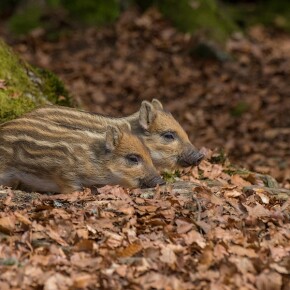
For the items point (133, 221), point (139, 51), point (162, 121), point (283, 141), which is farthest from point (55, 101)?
point (139, 51)

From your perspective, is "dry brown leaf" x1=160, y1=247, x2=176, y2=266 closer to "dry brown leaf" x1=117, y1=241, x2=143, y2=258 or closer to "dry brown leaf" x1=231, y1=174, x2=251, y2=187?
"dry brown leaf" x1=117, y1=241, x2=143, y2=258

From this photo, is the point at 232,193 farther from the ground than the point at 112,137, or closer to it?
closer to it

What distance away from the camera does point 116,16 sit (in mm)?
16828

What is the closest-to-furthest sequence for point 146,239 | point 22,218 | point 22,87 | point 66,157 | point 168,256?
point 168,256 < point 146,239 < point 22,218 < point 66,157 < point 22,87

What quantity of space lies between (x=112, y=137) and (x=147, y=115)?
25.6 inches

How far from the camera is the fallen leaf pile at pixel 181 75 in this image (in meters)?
14.0

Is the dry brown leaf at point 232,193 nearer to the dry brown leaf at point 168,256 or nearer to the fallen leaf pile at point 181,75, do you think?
the dry brown leaf at point 168,256

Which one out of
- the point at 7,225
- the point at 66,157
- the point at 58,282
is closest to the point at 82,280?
the point at 58,282

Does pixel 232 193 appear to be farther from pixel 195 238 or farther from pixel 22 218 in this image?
pixel 22 218

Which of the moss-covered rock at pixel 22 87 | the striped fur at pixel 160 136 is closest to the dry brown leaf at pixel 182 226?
the striped fur at pixel 160 136

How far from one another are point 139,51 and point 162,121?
8.54 metres

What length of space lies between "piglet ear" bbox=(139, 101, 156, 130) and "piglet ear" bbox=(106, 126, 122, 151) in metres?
0.50

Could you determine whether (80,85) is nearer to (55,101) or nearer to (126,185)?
(55,101)

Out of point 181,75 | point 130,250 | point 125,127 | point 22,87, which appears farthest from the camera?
point 181,75
